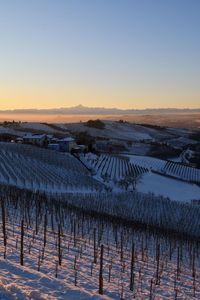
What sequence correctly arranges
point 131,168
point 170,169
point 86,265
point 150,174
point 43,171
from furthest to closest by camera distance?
point 170,169 < point 131,168 < point 150,174 < point 43,171 < point 86,265

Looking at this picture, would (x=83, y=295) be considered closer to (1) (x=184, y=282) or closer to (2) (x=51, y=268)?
(2) (x=51, y=268)

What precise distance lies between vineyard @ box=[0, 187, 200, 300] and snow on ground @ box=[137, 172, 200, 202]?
26439 mm

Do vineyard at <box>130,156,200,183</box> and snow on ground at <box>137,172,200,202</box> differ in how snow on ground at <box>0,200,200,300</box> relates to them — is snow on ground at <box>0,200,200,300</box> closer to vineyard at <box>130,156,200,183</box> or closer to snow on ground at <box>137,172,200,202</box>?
snow on ground at <box>137,172,200,202</box>

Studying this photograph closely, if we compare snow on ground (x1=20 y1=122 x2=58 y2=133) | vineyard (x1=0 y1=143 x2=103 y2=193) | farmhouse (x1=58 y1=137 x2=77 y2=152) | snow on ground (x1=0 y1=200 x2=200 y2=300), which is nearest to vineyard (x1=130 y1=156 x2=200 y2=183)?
farmhouse (x1=58 y1=137 x2=77 y2=152)

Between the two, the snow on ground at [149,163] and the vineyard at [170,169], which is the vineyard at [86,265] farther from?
the snow on ground at [149,163]

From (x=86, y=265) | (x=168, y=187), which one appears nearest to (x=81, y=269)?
(x=86, y=265)

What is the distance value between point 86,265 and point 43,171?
31209mm

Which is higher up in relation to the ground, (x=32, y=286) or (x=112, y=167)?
(x=32, y=286)

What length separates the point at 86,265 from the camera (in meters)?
10.8

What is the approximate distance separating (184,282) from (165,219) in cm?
1518

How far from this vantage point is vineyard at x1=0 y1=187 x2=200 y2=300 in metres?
8.47

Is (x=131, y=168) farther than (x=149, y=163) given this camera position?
No

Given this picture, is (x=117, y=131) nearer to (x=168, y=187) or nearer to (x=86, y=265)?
(x=168, y=187)

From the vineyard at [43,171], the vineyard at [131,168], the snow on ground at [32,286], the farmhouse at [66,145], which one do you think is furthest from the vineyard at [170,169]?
the snow on ground at [32,286]
